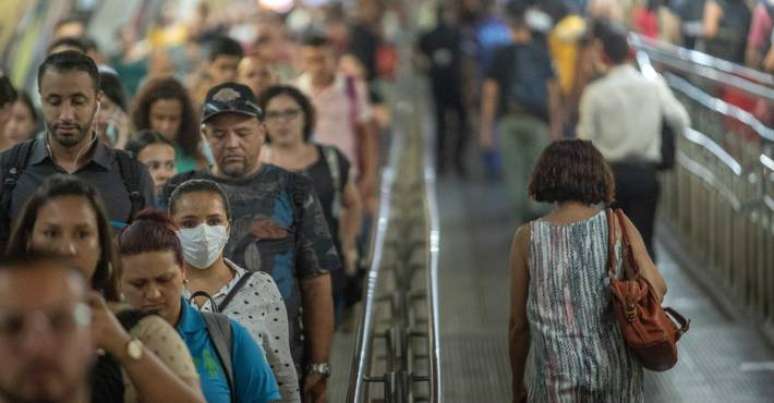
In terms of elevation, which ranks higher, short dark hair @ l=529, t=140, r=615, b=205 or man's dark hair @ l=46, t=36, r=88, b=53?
man's dark hair @ l=46, t=36, r=88, b=53

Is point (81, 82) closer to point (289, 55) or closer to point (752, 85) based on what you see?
point (752, 85)

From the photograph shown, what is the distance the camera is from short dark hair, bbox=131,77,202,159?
29.6 feet

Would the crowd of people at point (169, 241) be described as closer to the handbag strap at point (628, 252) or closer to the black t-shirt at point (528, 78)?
the handbag strap at point (628, 252)

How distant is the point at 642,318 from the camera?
20.0 feet

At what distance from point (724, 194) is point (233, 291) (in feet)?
22.0

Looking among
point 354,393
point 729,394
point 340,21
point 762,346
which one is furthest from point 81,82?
point 340,21

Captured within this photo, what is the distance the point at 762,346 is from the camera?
1059 cm

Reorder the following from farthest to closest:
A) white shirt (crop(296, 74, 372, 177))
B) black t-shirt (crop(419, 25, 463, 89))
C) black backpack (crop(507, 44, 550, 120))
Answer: black t-shirt (crop(419, 25, 463, 89)) → black backpack (crop(507, 44, 550, 120)) → white shirt (crop(296, 74, 372, 177))

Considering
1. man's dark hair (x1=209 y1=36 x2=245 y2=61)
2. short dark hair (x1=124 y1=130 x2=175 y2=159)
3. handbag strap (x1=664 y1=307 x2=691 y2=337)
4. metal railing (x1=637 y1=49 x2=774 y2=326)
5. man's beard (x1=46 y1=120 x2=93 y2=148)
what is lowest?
metal railing (x1=637 y1=49 x2=774 y2=326)

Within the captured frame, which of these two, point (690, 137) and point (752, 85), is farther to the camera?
point (690, 137)

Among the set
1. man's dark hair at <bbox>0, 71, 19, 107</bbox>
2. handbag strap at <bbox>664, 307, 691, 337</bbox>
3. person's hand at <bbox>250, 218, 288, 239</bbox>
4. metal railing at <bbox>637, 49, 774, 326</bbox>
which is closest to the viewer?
handbag strap at <bbox>664, 307, 691, 337</bbox>

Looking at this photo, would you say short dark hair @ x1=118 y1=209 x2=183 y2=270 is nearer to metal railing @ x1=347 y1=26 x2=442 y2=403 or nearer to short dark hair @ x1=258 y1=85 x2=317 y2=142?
metal railing @ x1=347 y1=26 x2=442 y2=403

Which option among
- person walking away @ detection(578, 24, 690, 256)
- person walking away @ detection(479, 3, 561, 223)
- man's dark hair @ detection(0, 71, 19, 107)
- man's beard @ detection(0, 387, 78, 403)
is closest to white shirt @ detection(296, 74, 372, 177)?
person walking away @ detection(578, 24, 690, 256)

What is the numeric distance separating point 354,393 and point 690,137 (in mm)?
8014
